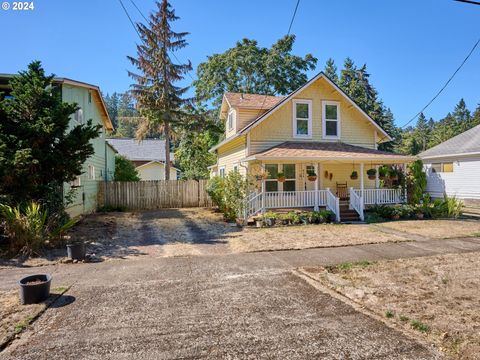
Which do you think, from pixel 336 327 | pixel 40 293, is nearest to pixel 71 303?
pixel 40 293

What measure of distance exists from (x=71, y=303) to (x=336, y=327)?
4101 millimetres

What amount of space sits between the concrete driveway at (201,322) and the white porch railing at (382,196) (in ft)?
31.1

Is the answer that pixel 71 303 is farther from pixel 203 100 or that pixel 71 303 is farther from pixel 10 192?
pixel 203 100

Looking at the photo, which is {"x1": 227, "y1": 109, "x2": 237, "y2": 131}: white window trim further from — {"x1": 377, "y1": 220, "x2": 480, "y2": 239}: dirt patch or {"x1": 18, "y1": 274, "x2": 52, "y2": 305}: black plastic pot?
{"x1": 18, "y1": 274, "x2": 52, "y2": 305}: black plastic pot

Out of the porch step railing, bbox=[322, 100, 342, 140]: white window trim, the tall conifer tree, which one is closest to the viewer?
the porch step railing

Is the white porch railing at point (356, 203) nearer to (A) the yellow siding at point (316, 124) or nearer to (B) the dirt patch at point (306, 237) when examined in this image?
(B) the dirt patch at point (306, 237)

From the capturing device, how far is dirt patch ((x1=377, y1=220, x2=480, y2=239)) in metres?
10.2

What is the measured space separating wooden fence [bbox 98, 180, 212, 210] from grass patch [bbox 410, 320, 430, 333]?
1617 centimetres

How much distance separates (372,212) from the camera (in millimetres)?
14172

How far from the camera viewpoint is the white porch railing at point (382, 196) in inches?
567

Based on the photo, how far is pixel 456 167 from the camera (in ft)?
→ 67.9

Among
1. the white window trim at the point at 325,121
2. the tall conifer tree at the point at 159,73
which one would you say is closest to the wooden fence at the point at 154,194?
the tall conifer tree at the point at 159,73

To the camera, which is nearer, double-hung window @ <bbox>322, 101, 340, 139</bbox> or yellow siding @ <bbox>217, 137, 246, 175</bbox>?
yellow siding @ <bbox>217, 137, 246, 175</bbox>

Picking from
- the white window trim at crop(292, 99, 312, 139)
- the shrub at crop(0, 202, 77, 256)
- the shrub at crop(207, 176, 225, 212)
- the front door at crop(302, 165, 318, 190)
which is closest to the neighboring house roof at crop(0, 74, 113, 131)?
the shrub at crop(0, 202, 77, 256)
